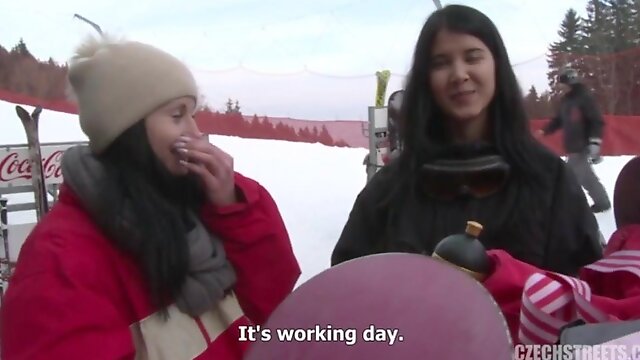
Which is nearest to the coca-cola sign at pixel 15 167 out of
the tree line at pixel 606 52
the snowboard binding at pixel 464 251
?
the snowboard binding at pixel 464 251

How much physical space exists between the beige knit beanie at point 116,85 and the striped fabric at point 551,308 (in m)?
0.90

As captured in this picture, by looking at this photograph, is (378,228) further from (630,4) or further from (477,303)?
(630,4)

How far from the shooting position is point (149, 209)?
160 cm

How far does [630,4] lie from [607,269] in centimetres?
2745

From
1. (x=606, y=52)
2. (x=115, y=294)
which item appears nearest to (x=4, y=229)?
(x=115, y=294)

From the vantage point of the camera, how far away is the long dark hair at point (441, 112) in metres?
1.82

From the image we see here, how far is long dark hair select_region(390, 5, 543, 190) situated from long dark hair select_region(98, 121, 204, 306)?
556mm


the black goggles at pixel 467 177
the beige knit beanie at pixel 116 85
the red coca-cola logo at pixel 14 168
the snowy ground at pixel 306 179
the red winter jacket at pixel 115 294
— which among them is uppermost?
the beige knit beanie at pixel 116 85

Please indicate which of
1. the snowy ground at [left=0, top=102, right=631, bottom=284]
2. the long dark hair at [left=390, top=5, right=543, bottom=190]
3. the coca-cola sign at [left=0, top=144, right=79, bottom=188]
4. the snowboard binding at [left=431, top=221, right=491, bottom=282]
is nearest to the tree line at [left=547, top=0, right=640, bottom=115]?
the snowy ground at [left=0, top=102, right=631, bottom=284]

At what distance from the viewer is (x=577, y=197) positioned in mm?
1778

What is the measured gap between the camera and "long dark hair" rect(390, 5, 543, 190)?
1818 millimetres

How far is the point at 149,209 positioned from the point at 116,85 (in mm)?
283

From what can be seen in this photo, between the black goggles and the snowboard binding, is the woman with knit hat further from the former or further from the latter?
the snowboard binding

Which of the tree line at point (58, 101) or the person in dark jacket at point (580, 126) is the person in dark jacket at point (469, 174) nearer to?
the person in dark jacket at point (580, 126)
